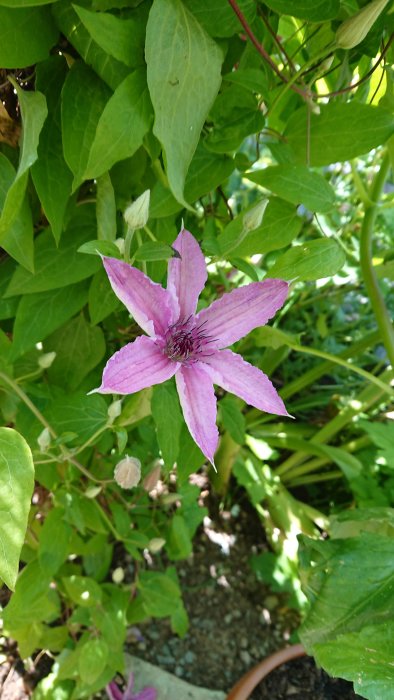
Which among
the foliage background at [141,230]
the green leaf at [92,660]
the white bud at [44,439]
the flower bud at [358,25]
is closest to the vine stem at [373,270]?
the foliage background at [141,230]

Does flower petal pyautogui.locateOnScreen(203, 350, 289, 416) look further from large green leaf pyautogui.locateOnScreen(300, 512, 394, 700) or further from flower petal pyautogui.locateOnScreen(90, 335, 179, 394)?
large green leaf pyautogui.locateOnScreen(300, 512, 394, 700)

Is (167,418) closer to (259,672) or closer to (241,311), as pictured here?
(241,311)

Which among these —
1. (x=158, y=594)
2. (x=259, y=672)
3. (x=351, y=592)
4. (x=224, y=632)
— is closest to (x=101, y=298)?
(x=351, y=592)

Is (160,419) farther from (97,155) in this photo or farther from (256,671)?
(256,671)

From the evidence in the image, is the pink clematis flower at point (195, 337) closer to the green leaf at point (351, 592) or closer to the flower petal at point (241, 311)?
the flower petal at point (241, 311)

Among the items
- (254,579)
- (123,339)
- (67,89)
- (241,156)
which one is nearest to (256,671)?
(254,579)

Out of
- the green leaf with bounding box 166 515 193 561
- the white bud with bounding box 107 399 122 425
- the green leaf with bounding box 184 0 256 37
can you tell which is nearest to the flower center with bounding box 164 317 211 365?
the white bud with bounding box 107 399 122 425
